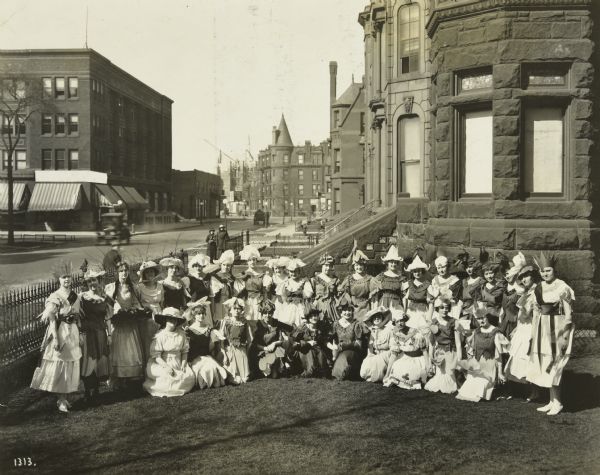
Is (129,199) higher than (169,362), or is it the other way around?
(129,199)

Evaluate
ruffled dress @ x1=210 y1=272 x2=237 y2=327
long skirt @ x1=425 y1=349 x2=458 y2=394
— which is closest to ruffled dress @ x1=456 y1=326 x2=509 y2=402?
long skirt @ x1=425 y1=349 x2=458 y2=394

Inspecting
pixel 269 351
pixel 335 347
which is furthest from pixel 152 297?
pixel 335 347

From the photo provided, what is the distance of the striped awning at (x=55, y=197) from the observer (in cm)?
4441

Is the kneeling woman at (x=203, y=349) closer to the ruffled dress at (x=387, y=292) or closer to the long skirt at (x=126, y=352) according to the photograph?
the long skirt at (x=126, y=352)

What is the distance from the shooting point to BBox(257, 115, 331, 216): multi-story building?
311ft

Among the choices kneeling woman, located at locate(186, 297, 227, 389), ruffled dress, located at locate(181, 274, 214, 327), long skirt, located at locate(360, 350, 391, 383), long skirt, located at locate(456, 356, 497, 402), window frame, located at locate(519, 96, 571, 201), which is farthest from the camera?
window frame, located at locate(519, 96, 571, 201)

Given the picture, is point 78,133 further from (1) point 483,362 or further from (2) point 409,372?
(1) point 483,362

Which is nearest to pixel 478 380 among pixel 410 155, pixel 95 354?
pixel 95 354

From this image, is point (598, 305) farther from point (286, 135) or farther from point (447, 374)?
point (286, 135)

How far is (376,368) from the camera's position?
9539mm

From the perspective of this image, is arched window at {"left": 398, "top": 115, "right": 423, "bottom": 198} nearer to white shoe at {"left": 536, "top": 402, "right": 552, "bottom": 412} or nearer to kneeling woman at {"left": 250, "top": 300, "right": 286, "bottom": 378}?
kneeling woman at {"left": 250, "top": 300, "right": 286, "bottom": 378}

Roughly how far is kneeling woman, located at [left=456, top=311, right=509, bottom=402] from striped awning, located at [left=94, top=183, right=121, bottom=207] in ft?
135

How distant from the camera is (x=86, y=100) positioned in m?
45.7

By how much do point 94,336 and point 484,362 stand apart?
576cm
